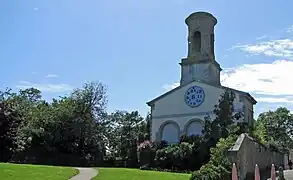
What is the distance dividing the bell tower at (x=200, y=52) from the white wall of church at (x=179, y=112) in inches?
89.5

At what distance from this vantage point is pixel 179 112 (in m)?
44.0

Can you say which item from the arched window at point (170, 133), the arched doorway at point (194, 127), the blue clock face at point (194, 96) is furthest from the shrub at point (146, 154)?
the blue clock face at point (194, 96)

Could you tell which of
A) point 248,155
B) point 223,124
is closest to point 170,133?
point 223,124

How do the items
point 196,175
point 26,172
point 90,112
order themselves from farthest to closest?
point 90,112, point 26,172, point 196,175

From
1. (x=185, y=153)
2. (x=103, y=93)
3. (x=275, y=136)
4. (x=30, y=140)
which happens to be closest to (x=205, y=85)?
(x=185, y=153)

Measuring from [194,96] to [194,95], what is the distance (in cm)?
11

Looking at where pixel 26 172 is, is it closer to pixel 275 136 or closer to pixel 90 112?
pixel 90 112

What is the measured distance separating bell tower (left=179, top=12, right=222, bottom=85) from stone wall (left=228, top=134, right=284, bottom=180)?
63.5ft

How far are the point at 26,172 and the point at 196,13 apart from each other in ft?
103

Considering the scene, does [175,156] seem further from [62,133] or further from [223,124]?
[62,133]

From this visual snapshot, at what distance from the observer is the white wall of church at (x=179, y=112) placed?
4241 cm

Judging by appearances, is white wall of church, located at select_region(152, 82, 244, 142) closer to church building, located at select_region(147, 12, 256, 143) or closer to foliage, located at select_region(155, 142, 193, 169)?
church building, located at select_region(147, 12, 256, 143)

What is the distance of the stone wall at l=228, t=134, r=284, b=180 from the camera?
17.6 meters

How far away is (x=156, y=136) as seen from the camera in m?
44.8
